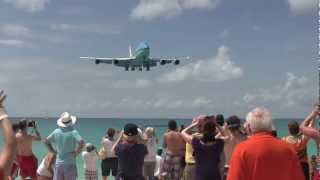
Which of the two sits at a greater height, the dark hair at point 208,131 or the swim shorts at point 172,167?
the dark hair at point 208,131

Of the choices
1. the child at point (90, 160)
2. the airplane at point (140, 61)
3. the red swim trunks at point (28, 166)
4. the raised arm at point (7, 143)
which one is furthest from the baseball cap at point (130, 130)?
the airplane at point (140, 61)

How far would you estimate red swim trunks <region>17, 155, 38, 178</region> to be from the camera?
9.08 m

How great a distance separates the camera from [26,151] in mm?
9023

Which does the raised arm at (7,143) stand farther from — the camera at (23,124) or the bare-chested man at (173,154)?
the camera at (23,124)

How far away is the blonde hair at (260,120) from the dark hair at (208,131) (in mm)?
→ 1728

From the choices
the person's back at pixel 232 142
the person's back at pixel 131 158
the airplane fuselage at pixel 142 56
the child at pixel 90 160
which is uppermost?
the airplane fuselage at pixel 142 56

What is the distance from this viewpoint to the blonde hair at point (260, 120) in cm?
426

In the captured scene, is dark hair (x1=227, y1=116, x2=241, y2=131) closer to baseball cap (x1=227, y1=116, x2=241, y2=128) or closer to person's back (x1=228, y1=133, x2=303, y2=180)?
baseball cap (x1=227, y1=116, x2=241, y2=128)

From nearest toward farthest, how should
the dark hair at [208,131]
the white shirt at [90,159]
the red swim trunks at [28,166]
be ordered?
the dark hair at [208,131] < the red swim trunks at [28,166] < the white shirt at [90,159]

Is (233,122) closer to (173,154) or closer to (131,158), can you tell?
(131,158)

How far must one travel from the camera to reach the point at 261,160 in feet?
13.6

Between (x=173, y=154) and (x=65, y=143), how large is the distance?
1.51 m

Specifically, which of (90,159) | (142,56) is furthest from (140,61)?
(90,159)

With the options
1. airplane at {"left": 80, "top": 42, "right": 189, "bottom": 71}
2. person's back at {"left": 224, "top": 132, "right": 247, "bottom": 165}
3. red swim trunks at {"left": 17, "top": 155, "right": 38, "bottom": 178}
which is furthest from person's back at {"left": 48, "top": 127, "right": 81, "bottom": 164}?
airplane at {"left": 80, "top": 42, "right": 189, "bottom": 71}
